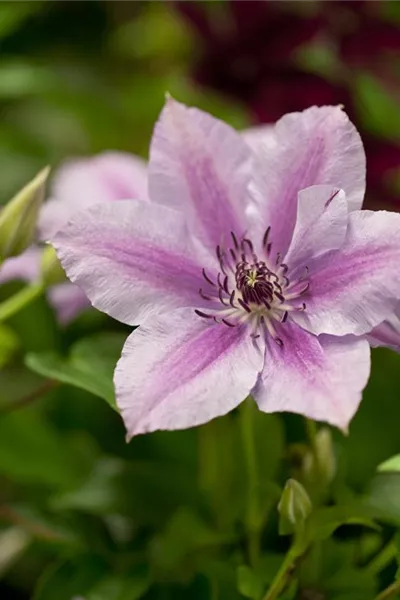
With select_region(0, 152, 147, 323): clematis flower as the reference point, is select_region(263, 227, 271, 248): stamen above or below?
above

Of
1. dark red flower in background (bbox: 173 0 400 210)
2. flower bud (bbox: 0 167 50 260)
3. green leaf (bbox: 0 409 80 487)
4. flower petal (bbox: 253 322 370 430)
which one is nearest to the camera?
flower petal (bbox: 253 322 370 430)

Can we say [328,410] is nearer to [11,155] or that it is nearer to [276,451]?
[276,451]

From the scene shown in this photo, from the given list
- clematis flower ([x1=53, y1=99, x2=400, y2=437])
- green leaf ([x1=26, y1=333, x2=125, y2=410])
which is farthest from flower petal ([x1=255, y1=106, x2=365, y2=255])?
green leaf ([x1=26, y1=333, x2=125, y2=410])

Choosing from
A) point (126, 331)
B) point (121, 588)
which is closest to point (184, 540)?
point (121, 588)

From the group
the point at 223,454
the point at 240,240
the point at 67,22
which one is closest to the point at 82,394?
the point at 223,454

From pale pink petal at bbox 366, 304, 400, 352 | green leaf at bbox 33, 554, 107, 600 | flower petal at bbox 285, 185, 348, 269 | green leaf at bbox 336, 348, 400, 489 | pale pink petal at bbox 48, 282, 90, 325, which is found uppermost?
flower petal at bbox 285, 185, 348, 269

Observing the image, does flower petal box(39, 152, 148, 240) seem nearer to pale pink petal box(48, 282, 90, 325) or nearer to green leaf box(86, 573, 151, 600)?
pale pink petal box(48, 282, 90, 325)

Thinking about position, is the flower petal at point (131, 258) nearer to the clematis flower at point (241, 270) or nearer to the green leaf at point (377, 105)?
the clematis flower at point (241, 270)
